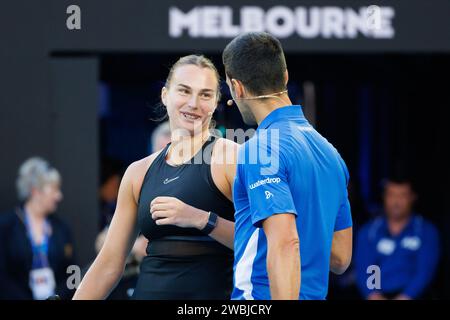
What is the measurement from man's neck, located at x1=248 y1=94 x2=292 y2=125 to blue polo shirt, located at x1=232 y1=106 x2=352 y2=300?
0.02 metres

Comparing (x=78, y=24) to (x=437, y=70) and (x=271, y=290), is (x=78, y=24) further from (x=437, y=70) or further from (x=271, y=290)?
(x=271, y=290)

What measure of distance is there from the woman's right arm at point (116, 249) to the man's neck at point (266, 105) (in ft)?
2.72

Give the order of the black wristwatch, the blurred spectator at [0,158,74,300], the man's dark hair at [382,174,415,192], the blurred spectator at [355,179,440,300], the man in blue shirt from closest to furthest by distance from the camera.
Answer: the man in blue shirt < the black wristwatch < the blurred spectator at [0,158,74,300] < the blurred spectator at [355,179,440,300] < the man's dark hair at [382,174,415,192]

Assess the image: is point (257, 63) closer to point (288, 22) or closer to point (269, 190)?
point (269, 190)

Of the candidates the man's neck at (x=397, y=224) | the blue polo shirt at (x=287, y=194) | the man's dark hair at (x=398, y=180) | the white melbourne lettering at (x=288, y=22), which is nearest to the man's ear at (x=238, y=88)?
the blue polo shirt at (x=287, y=194)

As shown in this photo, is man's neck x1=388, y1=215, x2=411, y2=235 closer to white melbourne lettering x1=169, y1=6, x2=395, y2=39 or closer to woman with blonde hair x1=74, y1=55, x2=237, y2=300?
white melbourne lettering x1=169, y1=6, x2=395, y2=39

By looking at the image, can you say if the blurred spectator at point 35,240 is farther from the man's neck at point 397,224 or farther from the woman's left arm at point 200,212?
the woman's left arm at point 200,212

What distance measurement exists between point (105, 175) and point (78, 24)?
1790 millimetres

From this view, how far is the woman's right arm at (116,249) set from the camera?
12.3 feet

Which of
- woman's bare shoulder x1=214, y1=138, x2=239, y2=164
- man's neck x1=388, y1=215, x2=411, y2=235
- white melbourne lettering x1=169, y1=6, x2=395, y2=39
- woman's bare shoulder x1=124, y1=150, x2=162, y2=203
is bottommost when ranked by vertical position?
man's neck x1=388, y1=215, x2=411, y2=235

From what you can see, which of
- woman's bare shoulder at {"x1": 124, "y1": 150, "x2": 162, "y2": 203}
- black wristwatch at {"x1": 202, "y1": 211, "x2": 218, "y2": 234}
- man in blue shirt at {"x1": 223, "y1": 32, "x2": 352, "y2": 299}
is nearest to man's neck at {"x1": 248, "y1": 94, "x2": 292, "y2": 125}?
man in blue shirt at {"x1": 223, "y1": 32, "x2": 352, "y2": 299}

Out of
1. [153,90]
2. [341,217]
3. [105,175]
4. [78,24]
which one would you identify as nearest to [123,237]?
[341,217]

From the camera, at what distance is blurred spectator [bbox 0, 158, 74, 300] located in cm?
642

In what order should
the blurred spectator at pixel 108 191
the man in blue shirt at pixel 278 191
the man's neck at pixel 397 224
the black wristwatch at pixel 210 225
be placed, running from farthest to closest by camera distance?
the blurred spectator at pixel 108 191, the man's neck at pixel 397 224, the black wristwatch at pixel 210 225, the man in blue shirt at pixel 278 191
